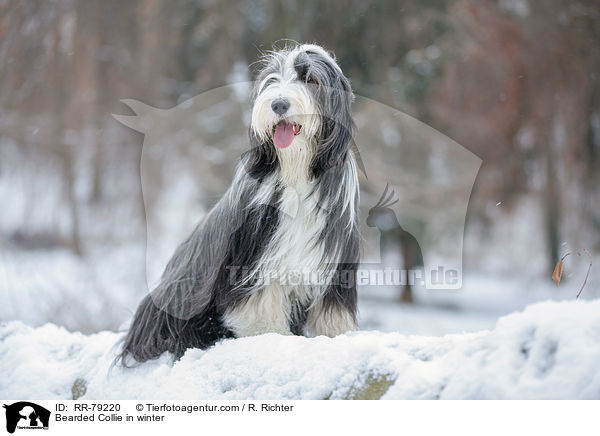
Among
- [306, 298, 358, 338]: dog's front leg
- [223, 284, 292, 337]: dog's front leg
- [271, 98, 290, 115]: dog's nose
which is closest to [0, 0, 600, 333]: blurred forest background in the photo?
[223, 284, 292, 337]: dog's front leg

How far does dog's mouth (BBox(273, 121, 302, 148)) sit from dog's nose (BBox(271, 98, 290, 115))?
6 cm

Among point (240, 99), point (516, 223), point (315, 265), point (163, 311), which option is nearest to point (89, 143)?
point (240, 99)

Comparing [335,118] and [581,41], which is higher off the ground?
[581,41]

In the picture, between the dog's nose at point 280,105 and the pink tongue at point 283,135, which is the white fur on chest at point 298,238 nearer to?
the pink tongue at point 283,135

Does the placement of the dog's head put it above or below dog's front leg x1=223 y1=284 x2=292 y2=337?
above

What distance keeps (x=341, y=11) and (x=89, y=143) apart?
3655 millimetres

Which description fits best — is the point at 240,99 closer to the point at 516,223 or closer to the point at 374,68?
the point at 374,68

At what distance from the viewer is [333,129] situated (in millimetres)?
2508

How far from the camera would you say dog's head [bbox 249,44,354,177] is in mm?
2391

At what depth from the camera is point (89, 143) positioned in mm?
7012

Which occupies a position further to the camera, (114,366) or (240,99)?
(240,99)
